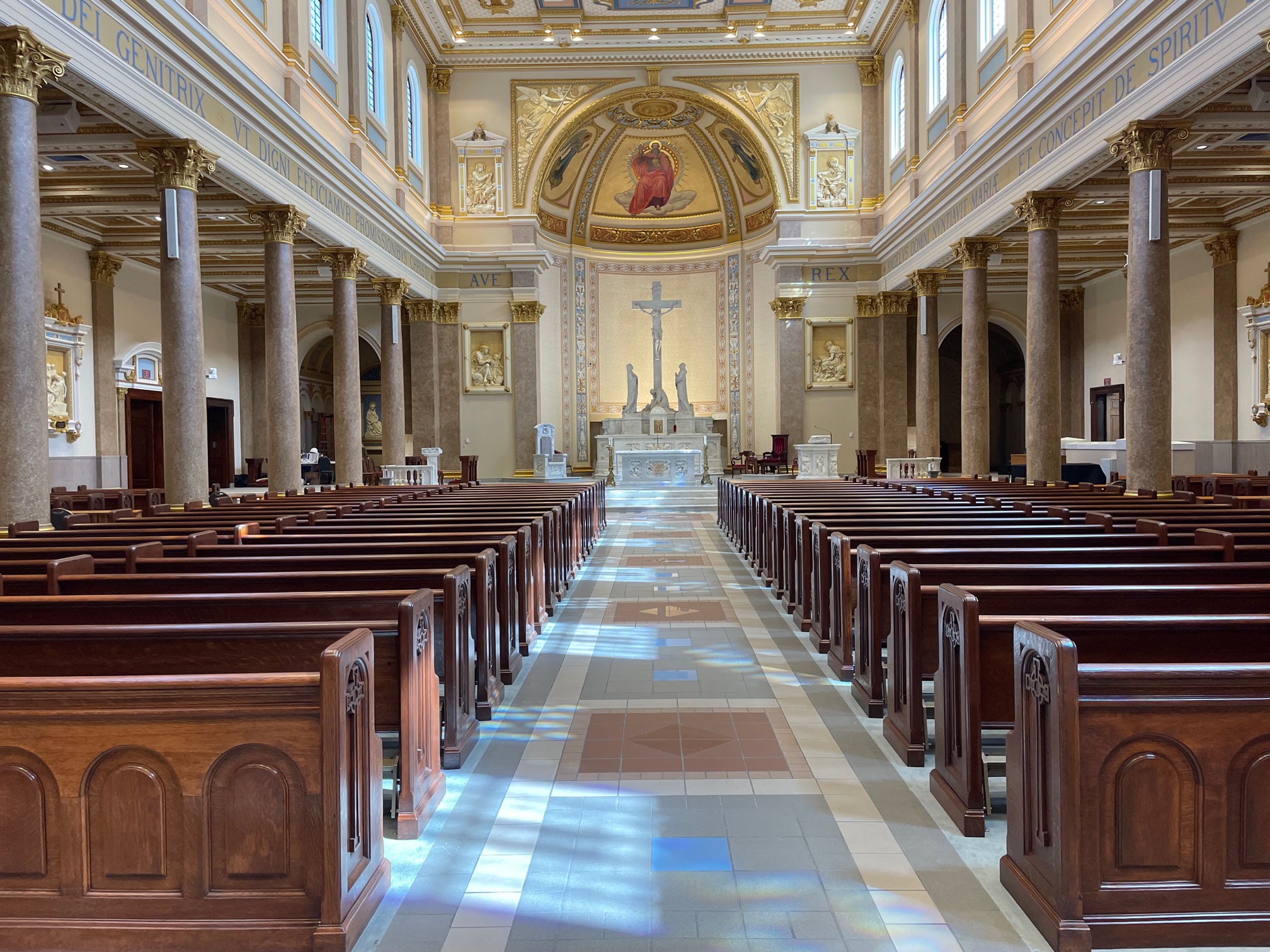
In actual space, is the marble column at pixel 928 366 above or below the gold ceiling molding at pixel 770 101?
below

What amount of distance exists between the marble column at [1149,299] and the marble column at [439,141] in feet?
60.3

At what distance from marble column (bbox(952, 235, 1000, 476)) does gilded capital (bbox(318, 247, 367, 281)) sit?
12323mm

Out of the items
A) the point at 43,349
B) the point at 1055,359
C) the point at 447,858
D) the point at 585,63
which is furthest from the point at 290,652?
the point at 585,63

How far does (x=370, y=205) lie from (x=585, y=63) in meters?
9.16

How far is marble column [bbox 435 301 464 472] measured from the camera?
2561 centimetres

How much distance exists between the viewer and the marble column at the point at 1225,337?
1822cm

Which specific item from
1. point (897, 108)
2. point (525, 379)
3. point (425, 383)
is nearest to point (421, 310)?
point (425, 383)

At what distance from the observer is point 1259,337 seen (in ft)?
57.1

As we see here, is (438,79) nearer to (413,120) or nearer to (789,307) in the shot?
(413,120)

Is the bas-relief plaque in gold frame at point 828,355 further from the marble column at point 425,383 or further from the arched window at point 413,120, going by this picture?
the arched window at point 413,120

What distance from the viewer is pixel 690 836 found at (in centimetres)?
322

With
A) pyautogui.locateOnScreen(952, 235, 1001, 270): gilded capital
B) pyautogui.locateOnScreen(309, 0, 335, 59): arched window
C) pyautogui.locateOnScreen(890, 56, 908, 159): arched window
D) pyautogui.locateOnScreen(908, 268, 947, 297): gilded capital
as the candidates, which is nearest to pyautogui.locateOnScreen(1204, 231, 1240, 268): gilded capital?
pyautogui.locateOnScreen(952, 235, 1001, 270): gilded capital

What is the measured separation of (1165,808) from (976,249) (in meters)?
17.1

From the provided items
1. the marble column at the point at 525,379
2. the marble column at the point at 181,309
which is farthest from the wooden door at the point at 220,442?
the marble column at the point at 181,309
